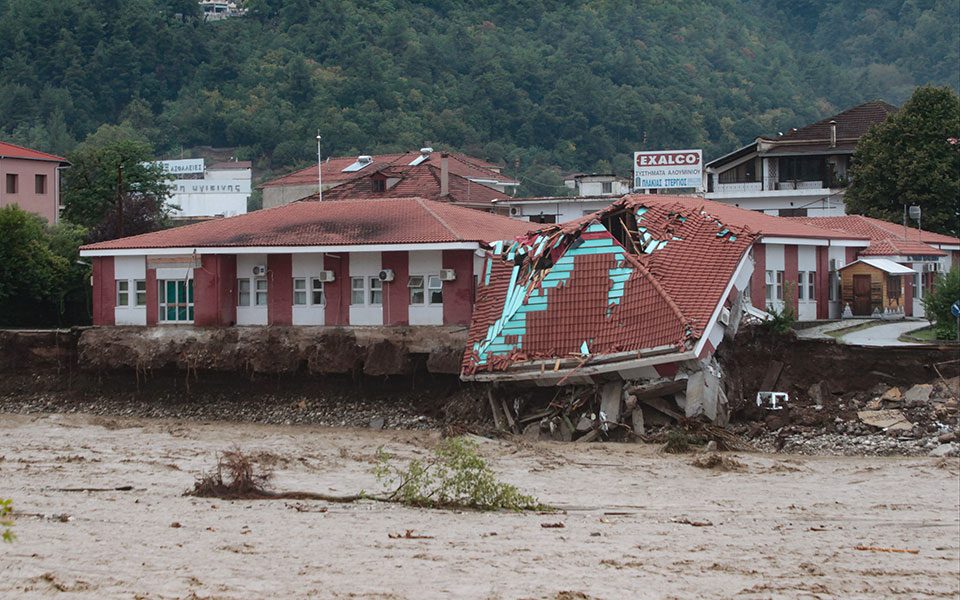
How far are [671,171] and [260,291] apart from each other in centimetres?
2832

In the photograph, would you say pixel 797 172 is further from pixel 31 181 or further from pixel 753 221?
pixel 31 181

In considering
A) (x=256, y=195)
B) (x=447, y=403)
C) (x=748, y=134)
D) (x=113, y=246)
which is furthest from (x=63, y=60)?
(x=447, y=403)

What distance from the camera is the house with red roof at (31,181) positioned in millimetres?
67750

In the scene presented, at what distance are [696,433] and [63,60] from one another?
4563 inches

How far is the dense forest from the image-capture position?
4978 inches

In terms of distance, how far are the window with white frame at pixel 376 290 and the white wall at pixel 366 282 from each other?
99 mm

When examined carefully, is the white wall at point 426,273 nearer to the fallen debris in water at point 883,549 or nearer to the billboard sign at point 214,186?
the fallen debris in water at point 883,549

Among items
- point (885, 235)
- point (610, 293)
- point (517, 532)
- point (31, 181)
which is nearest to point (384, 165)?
point (31, 181)

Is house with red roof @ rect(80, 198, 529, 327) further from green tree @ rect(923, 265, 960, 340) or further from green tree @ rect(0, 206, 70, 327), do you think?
green tree @ rect(923, 265, 960, 340)

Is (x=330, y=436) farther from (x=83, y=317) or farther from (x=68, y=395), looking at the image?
(x=83, y=317)

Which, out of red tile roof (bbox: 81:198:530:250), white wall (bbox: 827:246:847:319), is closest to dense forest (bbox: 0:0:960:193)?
white wall (bbox: 827:246:847:319)

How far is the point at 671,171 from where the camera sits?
221 feet

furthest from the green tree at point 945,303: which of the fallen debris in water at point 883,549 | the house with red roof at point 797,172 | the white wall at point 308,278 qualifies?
the house with red roof at point 797,172

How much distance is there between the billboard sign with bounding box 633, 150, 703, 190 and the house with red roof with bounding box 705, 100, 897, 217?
7021 mm
